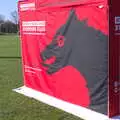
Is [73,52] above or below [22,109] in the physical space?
above

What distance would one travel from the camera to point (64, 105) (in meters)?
8.89

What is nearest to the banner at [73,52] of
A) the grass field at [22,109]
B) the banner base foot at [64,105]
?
the banner base foot at [64,105]

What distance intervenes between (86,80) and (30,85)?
2810 mm

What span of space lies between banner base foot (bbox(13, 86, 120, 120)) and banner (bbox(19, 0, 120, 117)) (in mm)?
95

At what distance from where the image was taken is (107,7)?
7527 mm

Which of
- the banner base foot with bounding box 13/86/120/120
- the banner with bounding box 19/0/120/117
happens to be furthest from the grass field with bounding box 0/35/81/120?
the banner with bounding box 19/0/120/117

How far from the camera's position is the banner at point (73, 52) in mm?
7762

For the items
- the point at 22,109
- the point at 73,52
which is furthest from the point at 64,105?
the point at 73,52

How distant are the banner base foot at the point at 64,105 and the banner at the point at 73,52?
9 cm

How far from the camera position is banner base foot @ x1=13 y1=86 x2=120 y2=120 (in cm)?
800

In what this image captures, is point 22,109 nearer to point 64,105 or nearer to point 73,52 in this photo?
point 64,105

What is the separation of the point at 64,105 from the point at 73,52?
1249 mm

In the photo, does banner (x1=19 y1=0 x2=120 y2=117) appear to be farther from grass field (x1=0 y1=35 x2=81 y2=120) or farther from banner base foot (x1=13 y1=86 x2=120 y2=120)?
grass field (x1=0 y1=35 x2=81 y2=120)

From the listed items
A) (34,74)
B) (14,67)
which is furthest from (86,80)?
(14,67)
